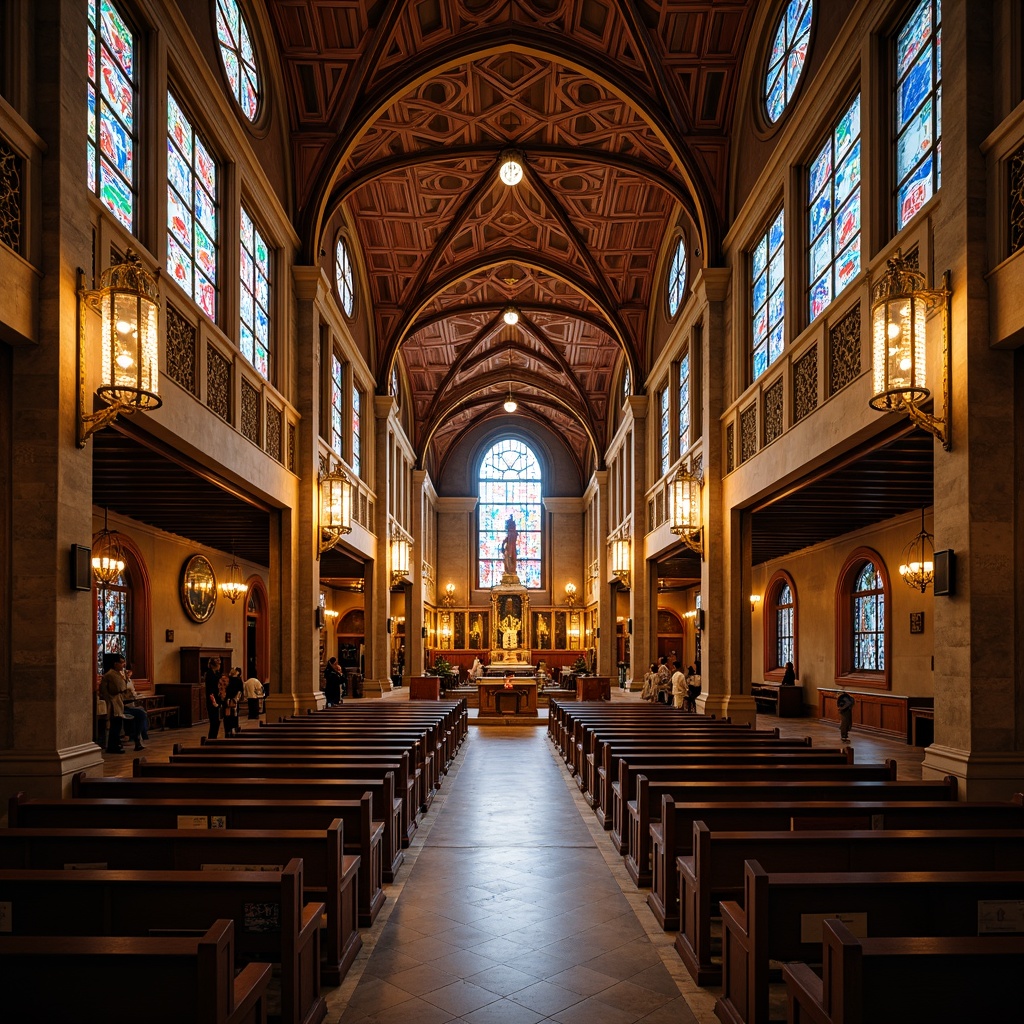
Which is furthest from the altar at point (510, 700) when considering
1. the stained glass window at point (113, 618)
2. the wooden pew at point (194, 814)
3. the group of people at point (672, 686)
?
the wooden pew at point (194, 814)

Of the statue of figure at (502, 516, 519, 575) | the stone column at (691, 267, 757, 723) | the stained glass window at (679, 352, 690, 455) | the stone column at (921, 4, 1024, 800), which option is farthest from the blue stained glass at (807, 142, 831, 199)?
the statue of figure at (502, 516, 519, 575)

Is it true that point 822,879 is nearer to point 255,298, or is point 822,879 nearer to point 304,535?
point 255,298

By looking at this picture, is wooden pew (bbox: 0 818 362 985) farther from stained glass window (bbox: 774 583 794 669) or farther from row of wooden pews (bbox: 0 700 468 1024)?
stained glass window (bbox: 774 583 794 669)

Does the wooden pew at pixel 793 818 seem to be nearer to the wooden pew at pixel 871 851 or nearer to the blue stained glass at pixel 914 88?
the wooden pew at pixel 871 851

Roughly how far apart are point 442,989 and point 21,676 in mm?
4167

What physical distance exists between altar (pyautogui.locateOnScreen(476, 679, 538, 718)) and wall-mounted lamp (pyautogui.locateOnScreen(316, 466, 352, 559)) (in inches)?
368

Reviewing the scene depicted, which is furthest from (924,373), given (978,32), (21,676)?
(21,676)

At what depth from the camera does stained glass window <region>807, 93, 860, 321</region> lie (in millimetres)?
10898

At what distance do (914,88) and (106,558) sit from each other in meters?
12.5

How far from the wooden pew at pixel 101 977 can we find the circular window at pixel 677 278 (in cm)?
1854

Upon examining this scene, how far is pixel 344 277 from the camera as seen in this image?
827 inches

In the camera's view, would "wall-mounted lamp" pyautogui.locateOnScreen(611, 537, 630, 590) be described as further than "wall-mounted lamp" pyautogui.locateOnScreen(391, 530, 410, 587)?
No

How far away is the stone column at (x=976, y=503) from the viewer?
711 centimetres

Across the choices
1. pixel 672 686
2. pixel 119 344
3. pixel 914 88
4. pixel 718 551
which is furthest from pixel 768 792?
pixel 672 686
